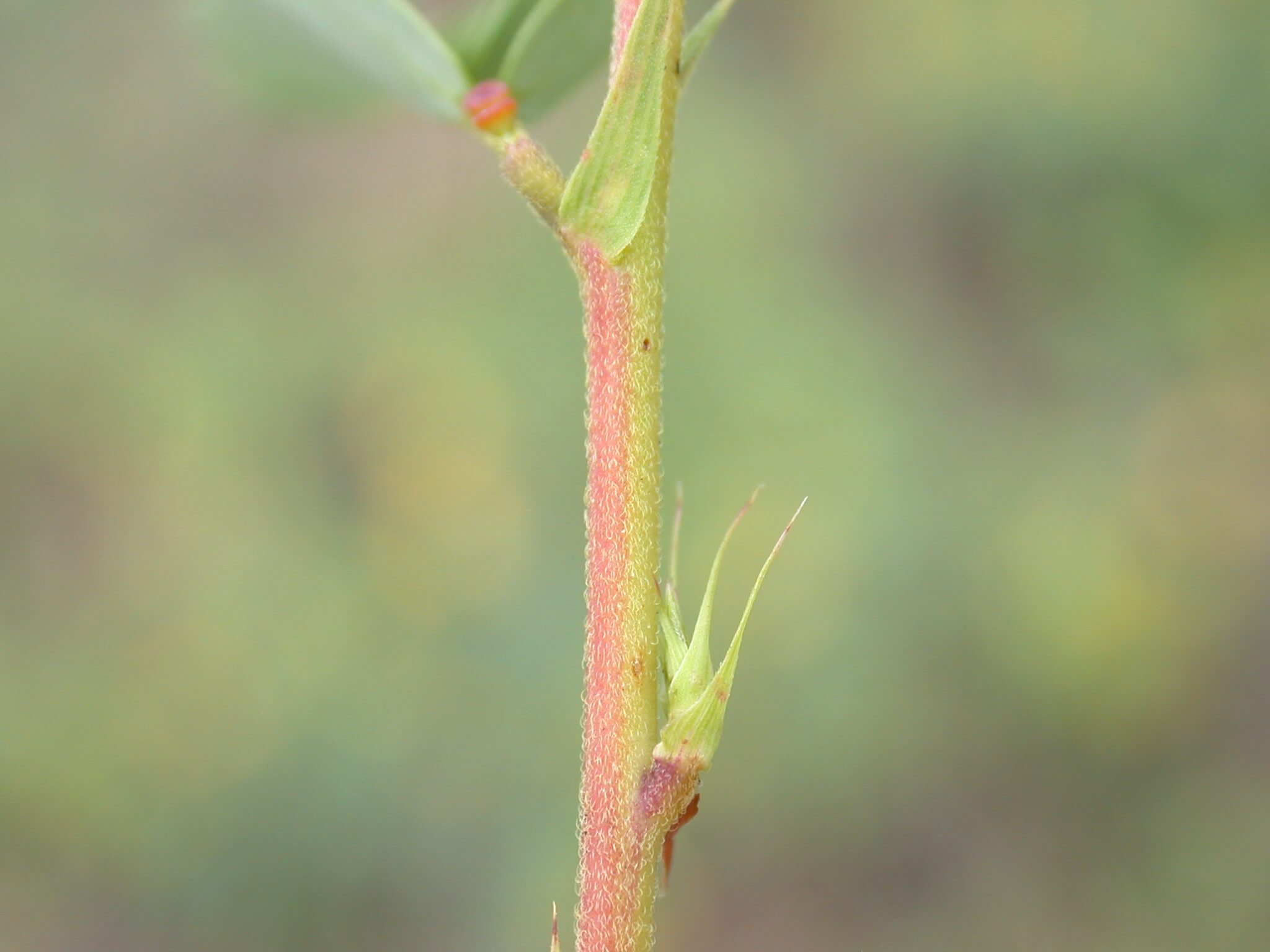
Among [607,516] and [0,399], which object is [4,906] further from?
[607,516]

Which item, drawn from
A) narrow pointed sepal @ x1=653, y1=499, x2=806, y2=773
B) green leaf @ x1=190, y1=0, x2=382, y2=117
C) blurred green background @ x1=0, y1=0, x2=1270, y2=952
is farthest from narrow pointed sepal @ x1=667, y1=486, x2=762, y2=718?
blurred green background @ x1=0, y1=0, x2=1270, y2=952

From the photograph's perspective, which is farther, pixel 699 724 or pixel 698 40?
pixel 698 40

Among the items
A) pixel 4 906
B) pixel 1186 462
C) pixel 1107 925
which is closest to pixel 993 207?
pixel 1186 462

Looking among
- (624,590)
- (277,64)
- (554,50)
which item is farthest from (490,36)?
(624,590)

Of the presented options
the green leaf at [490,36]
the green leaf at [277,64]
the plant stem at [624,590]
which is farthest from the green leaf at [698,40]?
the green leaf at [277,64]

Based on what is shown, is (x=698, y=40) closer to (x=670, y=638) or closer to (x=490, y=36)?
(x=490, y=36)

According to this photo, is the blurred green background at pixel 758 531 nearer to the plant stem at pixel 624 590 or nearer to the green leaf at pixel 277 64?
the green leaf at pixel 277 64
